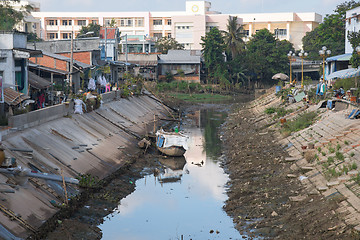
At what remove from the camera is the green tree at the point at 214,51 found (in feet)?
301

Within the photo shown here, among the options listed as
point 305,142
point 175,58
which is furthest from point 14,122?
point 175,58

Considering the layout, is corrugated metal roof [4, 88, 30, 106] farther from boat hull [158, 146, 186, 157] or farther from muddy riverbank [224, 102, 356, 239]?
muddy riverbank [224, 102, 356, 239]

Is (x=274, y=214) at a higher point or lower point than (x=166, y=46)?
lower

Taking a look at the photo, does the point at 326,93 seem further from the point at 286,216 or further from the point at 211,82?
the point at 211,82

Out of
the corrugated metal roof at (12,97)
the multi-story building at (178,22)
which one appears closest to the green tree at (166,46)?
the multi-story building at (178,22)

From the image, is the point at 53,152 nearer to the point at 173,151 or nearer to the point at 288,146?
the point at 173,151

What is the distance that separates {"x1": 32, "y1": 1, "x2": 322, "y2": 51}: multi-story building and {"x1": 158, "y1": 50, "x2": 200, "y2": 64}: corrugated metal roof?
1087 inches

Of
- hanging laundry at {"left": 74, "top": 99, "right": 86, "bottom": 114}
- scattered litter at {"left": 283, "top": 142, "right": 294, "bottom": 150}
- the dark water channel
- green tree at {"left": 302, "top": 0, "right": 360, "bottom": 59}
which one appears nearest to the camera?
the dark water channel

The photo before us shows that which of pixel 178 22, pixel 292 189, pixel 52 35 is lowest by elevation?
pixel 292 189

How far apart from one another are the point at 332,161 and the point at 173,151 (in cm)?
1489

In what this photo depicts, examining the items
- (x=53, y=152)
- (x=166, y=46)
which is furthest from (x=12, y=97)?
(x=166, y=46)

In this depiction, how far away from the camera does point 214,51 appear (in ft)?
305

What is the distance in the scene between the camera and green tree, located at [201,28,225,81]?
91875 millimetres

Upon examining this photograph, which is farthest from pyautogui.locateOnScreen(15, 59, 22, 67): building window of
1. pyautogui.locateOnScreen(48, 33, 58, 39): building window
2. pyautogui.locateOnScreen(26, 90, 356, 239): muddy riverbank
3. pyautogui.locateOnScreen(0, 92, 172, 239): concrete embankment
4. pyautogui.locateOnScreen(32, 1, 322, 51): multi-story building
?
pyautogui.locateOnScreen(48, 33, 58, 39): building window
